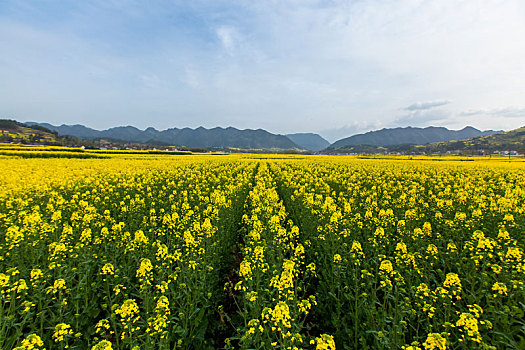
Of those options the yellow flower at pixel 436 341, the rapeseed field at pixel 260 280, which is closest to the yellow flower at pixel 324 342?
the rapeseed field at pixel 260 280

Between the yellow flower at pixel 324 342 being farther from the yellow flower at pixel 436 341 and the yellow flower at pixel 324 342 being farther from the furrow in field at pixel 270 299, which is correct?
the yellow flower at pixel 436 341

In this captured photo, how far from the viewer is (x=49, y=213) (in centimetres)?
892

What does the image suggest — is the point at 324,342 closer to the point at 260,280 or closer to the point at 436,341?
the point at 436,341

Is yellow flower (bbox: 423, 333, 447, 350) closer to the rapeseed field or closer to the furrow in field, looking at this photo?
the rapeseed field

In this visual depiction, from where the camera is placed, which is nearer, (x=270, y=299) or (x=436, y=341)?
(x=436, y=341)

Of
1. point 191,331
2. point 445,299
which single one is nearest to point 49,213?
point 191,331

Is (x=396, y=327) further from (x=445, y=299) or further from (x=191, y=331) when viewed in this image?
(x=191, y=331)

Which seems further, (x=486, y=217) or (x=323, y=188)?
(x=323, y=188)

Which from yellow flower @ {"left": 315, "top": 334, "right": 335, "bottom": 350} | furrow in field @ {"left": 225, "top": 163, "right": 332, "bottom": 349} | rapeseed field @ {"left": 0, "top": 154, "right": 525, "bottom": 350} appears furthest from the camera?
rapeseed field @ {"left": 0, "top": 154, "right": 525, "bottom": 350}

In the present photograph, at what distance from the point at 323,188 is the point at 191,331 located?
38.4ft

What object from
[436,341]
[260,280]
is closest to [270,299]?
[260,280]

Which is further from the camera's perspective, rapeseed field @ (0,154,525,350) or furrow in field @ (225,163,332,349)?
rapeseed field @ (0,154,525,350)

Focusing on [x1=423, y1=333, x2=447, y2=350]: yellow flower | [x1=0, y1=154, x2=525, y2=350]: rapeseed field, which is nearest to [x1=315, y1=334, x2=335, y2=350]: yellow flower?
[x1=0, y1=154, x2=525, y2=350]: rapeseed field

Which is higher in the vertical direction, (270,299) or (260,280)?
(260,280)
